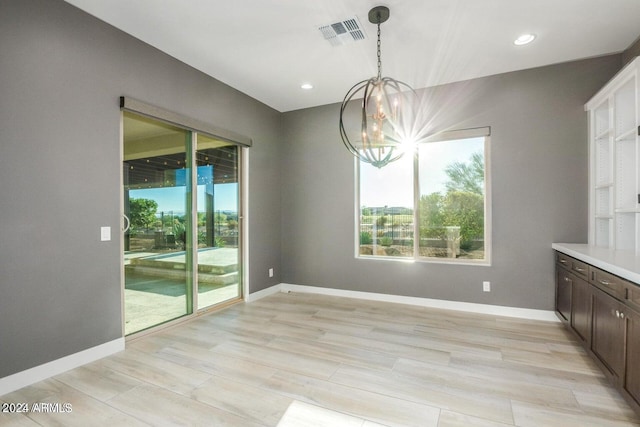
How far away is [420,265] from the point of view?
4.22m

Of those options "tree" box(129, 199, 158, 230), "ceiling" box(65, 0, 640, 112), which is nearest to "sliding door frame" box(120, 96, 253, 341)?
"tree" box(129, 199, 158, 230)

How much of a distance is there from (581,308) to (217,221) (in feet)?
13.0

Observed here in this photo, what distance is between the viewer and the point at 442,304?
13.4ft

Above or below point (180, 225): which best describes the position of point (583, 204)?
above

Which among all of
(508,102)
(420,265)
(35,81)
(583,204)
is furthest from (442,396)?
(35,81)

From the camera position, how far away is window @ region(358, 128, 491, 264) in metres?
3.99

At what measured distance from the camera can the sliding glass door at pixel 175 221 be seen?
3129mm

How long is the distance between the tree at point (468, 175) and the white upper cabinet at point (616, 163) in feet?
3.52

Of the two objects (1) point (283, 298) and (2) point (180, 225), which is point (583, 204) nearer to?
(1) point (283, 298)

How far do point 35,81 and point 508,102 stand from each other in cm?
463

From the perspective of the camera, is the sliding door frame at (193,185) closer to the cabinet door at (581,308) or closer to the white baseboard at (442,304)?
the white baseboard at (442,304)

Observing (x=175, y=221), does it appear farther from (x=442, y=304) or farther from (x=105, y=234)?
(x=442, y=304)

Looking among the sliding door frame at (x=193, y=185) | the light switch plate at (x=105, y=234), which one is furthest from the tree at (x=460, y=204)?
the light switch plate at (x=105, y=234)

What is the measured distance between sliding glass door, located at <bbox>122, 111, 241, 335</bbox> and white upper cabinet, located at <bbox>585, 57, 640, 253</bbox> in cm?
424
